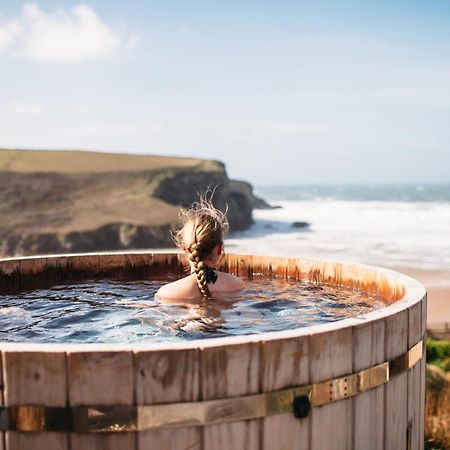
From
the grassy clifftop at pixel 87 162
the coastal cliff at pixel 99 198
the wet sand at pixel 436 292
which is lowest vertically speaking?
the wet sand at pixel 436 292

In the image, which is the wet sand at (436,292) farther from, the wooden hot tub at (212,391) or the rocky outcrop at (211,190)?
the rocky outcrop at (211,190)

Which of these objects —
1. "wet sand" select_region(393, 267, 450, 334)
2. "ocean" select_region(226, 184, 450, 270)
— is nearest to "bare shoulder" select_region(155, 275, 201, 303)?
"wet sand" select_region(393, 267, 450, 334)

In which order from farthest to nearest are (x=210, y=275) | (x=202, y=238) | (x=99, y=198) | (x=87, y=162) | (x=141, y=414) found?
1. (x=87, y=162)
2. (x=99, y=198)
3. (x=210, y=275)
4. (x=202, y=238)
5. (x=141, y=414)

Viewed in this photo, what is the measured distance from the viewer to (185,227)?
4.07m

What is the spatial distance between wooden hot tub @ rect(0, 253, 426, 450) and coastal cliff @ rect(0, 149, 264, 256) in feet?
139

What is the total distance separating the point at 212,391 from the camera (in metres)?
2.23

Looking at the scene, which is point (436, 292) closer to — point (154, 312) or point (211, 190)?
point (154, 312)

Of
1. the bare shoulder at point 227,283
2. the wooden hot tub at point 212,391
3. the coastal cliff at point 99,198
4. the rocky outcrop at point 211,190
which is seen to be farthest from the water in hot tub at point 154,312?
the rocky outcrop at point 211,190

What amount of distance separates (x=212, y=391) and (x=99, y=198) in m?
57.3

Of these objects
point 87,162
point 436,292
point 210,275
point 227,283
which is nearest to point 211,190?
point 87,162

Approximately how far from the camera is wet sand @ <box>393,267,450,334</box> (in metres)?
19.6

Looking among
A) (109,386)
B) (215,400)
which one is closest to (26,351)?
(109,386)

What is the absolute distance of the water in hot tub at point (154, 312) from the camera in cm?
330

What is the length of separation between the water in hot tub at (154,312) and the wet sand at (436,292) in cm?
1015
